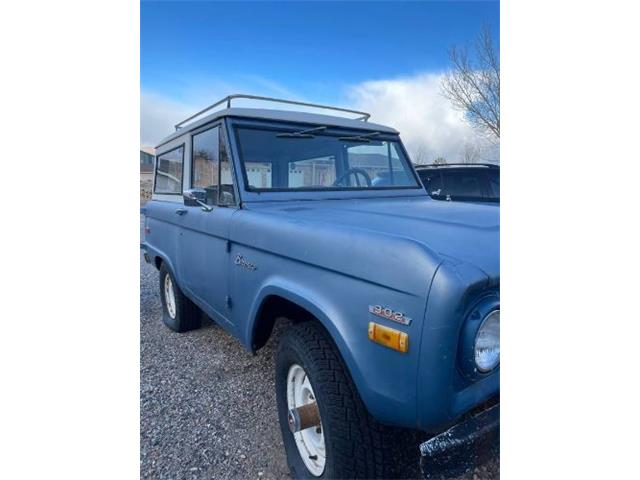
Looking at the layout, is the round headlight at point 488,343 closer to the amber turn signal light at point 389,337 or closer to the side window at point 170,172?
the amber turn signal light at point 389,337

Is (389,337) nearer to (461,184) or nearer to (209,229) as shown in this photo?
(209,229)

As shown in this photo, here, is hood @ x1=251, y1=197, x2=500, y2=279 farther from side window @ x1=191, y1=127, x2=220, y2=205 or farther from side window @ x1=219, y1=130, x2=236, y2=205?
side window @ x1=191, y1=127, x2=220, y2=205

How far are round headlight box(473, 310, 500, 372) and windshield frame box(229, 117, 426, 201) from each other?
1625 mm

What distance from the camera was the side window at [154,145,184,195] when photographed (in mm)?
3531

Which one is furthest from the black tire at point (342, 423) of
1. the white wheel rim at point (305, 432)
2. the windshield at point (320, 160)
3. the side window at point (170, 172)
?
the side window at point (170, 172)

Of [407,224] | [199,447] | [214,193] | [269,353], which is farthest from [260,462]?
[214,193]

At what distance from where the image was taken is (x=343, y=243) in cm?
153

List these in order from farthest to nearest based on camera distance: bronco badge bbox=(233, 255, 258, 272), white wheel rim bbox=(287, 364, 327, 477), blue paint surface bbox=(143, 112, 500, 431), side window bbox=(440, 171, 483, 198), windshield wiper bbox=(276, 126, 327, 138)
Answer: side window bbox=(440, 171, 483, 198), windshield wiper bbox=(276, 126, 327, 138), bronco badge bbox=(233, 255, 258, 272), white wheel rim bbox=(287, 364, 327, 477), blue paint surface bbox=(143, 112, 500, 431)

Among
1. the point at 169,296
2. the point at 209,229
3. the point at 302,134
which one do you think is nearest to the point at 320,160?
the point at 302,134

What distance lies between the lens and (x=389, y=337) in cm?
131

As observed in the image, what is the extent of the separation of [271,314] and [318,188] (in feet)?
3.61

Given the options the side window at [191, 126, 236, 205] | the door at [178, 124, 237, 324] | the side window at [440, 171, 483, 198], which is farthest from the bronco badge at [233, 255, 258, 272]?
the side window at [440, 171, 483, 198]
